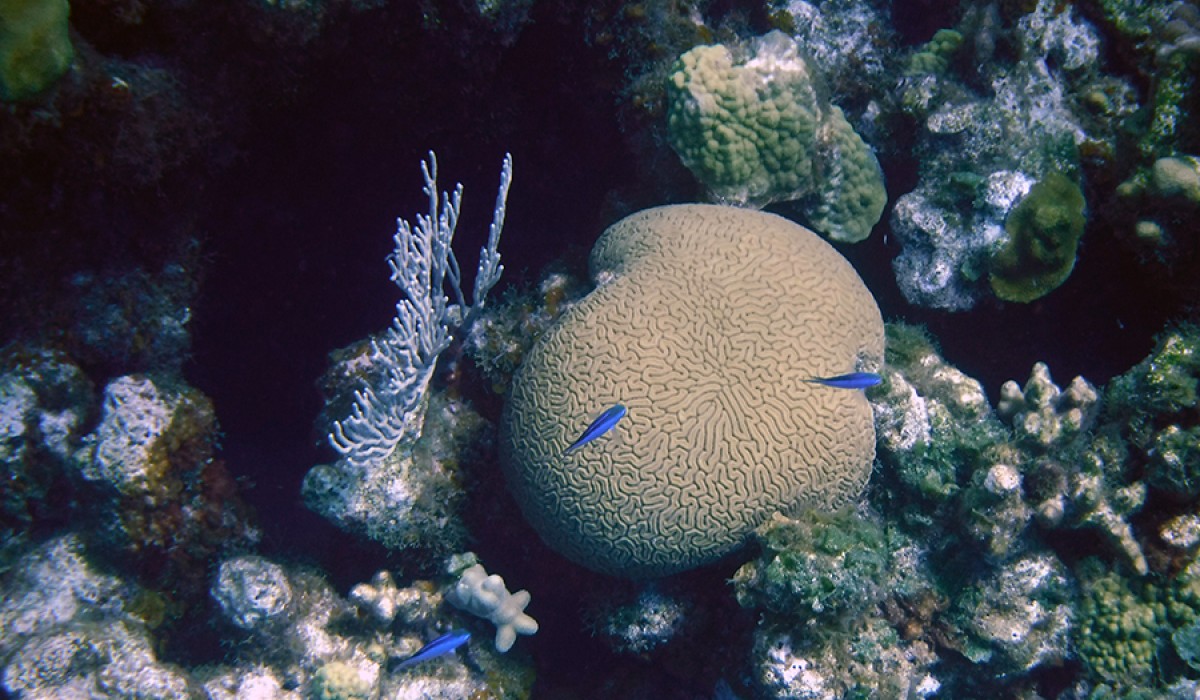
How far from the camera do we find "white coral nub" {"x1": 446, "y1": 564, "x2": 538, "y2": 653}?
4289mm

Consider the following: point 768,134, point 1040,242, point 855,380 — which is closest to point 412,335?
point 855,380

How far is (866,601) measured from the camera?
3760mm

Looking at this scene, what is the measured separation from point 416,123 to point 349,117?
17.7 inches

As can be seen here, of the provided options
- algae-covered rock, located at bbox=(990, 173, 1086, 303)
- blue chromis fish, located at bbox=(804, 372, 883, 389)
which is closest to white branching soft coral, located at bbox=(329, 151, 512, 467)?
blue chromis fish, located at bbox=(804, 372, 883, 389)

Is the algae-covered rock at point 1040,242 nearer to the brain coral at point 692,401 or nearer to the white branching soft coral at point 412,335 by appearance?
the brain coral at point 692,401

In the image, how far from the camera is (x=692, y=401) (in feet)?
13.3

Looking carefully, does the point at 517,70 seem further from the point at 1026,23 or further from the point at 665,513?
the point at 1026,23

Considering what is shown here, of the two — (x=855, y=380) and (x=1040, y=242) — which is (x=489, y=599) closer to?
(x=855, y=380)

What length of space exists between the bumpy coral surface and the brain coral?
439 mm

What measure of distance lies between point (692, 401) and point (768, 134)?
195 cm

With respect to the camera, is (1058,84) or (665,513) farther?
(1058,84)

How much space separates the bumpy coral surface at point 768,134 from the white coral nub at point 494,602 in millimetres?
→ 3167

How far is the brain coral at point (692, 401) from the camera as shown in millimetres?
3945

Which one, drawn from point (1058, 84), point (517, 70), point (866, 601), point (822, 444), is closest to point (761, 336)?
point (822, 444)
